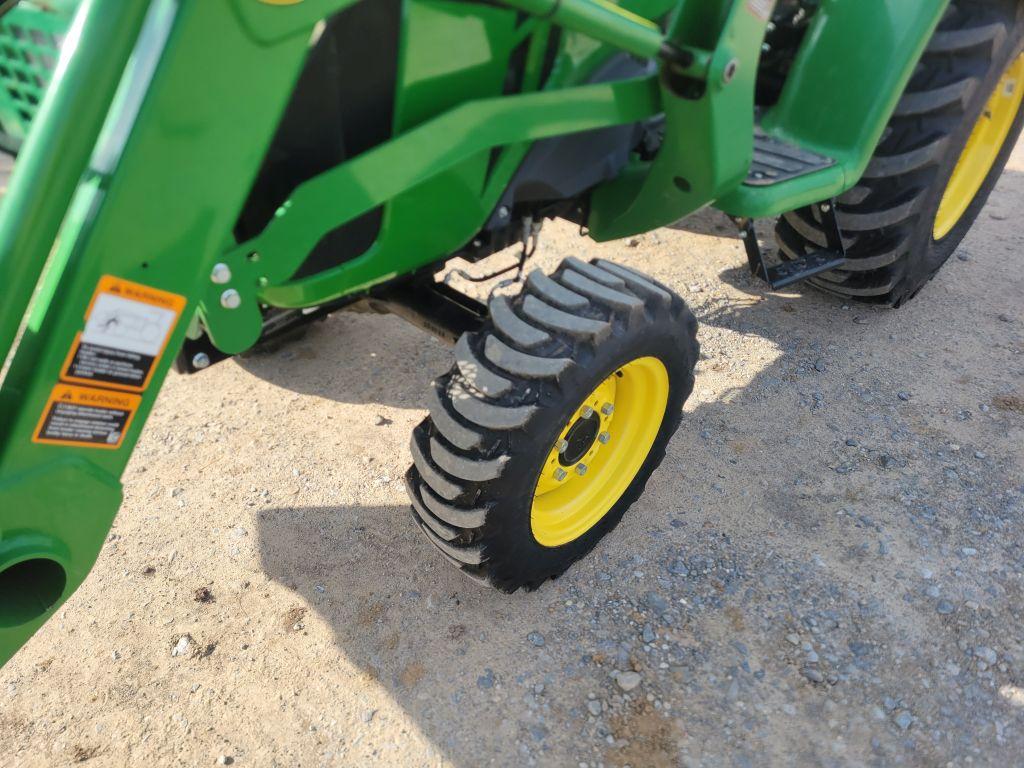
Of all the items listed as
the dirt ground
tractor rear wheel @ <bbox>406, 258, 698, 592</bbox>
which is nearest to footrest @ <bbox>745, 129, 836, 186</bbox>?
tractor rear wheel @ <bbox>406, 258, 698, 592</bbox>

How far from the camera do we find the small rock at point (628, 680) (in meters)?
2.00

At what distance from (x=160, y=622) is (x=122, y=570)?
238 millimetres

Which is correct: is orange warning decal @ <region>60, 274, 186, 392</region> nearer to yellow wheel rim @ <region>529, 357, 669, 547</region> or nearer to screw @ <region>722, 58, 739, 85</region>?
yellow wheel rim @ <region>529, 357, 669, 547</region>

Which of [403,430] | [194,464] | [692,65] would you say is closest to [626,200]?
[692,65]

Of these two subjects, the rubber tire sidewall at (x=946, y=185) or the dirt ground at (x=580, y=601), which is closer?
the dirt ground at (x=580, y=601)

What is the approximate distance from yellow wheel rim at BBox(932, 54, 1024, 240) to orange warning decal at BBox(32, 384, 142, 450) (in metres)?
3.02

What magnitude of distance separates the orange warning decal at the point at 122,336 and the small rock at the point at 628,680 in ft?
4.16

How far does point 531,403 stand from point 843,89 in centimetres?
157

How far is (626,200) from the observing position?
93.2 inches

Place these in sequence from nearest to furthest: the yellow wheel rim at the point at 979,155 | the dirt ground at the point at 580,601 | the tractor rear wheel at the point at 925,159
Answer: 1. the dirt ground at the point at 580,601
2. the tractor rear wheel at the point at 925,159
3. the yellow wheel rim at the point at 979,155

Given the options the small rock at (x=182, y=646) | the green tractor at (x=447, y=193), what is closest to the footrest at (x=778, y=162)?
the green tractor at (x=447, y=193)

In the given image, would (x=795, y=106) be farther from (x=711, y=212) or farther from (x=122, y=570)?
(x=122, y=570)

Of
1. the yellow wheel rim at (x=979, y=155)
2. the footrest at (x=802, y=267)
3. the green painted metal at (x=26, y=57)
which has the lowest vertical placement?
the green painted metal at (x=26, y=57)

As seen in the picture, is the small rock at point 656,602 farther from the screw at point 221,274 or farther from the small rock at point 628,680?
the screw at point 221,274
